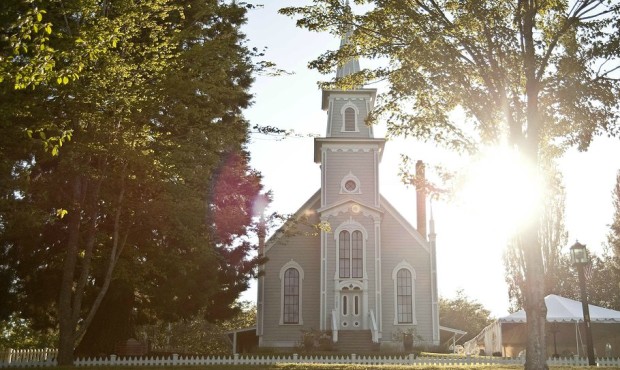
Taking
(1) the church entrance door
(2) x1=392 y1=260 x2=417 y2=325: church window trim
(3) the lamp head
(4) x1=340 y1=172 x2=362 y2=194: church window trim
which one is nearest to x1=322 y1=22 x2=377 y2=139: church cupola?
(4) x1=340 y1=172 x2=362 y2=194: church window trim

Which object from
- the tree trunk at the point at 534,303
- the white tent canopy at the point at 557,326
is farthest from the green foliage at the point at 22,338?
the tree trunk at the point at 534,303

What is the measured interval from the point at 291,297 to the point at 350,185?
673 centimetres

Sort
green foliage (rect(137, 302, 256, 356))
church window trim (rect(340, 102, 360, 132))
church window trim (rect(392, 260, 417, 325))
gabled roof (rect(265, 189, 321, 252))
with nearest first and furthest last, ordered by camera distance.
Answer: church window trim (rect(392, 260, 417, 325)) → gabled roof (rect(265, 189, 321, 252)) → church window trim (rect(340, 102, 360, 132)) → green foliage (rect(137, 302, 256, 356))

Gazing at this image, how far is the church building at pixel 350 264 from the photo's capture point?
102ft

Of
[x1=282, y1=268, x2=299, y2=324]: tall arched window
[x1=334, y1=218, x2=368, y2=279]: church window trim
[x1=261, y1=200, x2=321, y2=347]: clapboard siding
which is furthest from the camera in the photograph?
[x1=282, y1=268, x2=299, y2=324]: tall arched window

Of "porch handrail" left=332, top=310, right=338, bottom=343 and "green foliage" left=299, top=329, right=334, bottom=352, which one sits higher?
"porch handrail" left=332, top=310, right=338, bottom=343

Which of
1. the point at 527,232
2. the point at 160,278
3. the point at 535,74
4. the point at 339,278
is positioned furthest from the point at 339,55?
the point at 339,278

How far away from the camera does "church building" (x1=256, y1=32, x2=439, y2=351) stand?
31.0 m

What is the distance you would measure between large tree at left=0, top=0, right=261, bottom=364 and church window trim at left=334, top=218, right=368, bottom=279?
387 inches

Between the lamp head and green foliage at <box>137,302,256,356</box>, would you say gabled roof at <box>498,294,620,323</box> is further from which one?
green foliage at <box>137,302,256,356</box>

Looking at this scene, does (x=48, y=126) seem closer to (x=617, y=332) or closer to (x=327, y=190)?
(x=327, y=190)

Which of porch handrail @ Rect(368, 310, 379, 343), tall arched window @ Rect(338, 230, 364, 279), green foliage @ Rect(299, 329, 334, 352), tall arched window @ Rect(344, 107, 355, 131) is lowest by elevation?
green foliage @ Rect(299, 329, 334, 352)

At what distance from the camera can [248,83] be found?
997 inches

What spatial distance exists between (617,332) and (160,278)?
88.3 ft
